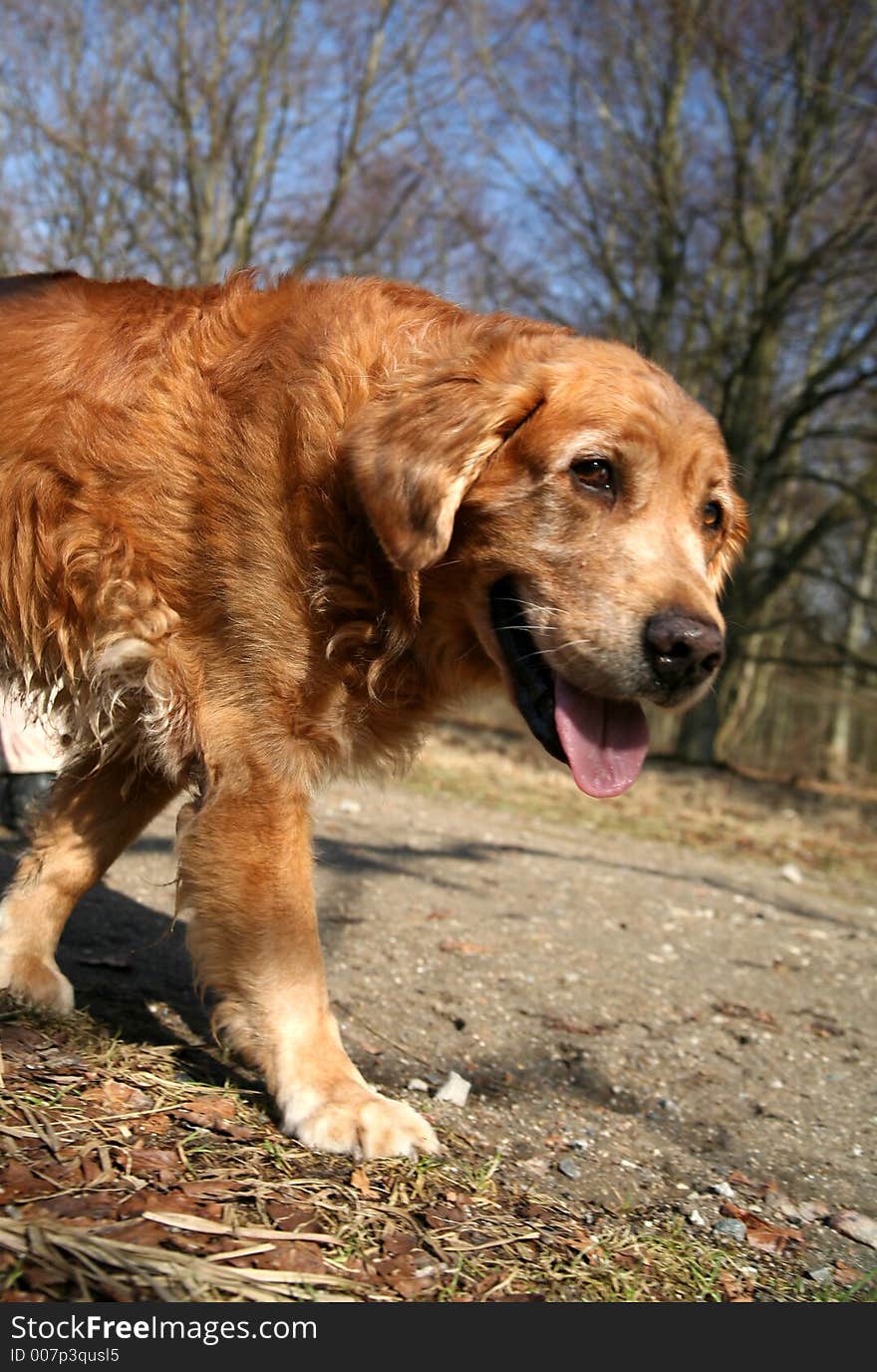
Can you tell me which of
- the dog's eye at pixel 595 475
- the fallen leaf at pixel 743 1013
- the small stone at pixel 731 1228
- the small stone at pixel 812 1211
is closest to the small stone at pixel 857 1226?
the small stone at pixel 812 1211

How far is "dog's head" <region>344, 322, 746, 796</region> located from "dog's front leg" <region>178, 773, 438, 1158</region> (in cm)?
73

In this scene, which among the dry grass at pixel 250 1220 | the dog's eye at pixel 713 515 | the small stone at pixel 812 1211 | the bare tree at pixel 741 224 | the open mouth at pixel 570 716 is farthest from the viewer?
the bare tree at pixel 741 224

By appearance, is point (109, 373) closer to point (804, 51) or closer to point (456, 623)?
point (456, 623)

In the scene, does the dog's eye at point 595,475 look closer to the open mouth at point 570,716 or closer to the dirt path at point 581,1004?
the open mouth at point 570,716

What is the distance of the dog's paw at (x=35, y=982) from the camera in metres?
3.27

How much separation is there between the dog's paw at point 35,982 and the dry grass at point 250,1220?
0.22 metres

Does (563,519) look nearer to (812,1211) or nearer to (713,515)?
(713,515)

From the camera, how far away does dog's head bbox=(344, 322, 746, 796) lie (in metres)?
2.71

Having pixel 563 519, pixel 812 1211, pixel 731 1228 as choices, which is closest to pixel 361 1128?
pixel 731 1228

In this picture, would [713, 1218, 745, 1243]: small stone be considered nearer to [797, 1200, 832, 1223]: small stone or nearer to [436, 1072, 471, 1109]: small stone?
[797, 1200, 832, 1223]: small stone

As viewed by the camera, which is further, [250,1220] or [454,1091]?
[454,1091]

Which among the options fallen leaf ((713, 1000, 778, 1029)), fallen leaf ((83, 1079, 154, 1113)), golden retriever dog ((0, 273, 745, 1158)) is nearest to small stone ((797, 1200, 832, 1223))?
golden retriever dog ((0, 273, 745, 1158))

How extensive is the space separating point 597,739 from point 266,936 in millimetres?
988

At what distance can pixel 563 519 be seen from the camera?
2.83m
